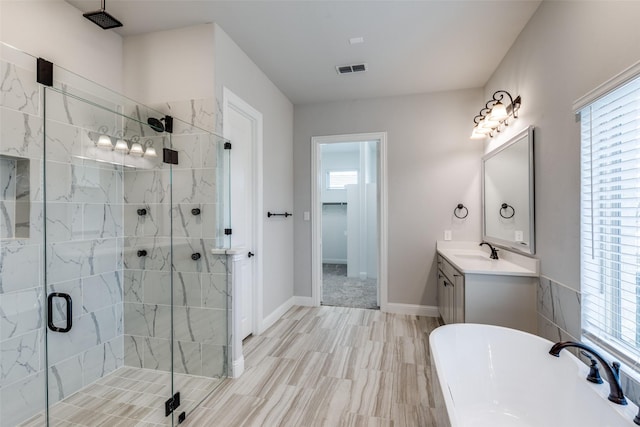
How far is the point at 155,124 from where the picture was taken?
2279mm

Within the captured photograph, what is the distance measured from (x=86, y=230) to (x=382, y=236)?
3.00 metres

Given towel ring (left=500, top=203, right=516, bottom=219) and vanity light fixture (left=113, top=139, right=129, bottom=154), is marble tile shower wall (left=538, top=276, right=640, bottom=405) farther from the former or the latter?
vanity light fixture (left=113, top=139, right=129, bottom=154)

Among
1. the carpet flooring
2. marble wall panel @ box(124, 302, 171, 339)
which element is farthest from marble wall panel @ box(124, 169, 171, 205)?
the carpet flooring

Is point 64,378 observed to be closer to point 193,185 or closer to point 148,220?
point 148,220

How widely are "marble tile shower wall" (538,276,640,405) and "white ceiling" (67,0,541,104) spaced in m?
2.00

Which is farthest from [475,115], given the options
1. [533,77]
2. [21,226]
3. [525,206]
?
[21,226]

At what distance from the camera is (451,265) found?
2777 mm

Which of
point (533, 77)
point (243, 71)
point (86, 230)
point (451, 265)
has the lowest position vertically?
point (451, 265)

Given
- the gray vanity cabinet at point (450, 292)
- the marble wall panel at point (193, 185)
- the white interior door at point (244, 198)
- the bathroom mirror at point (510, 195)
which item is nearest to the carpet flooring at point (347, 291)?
the gray vanity cabinet at point (450, 292)

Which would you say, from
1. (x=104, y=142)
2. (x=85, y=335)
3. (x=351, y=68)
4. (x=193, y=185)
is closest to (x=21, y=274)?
(x=85, y=335)

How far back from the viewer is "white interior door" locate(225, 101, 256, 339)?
2.79 meters

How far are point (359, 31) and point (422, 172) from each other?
6.09 ft

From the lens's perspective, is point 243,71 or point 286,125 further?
point 286,125

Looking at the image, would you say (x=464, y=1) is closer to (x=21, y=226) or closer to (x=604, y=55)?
(x=604, y=55)
